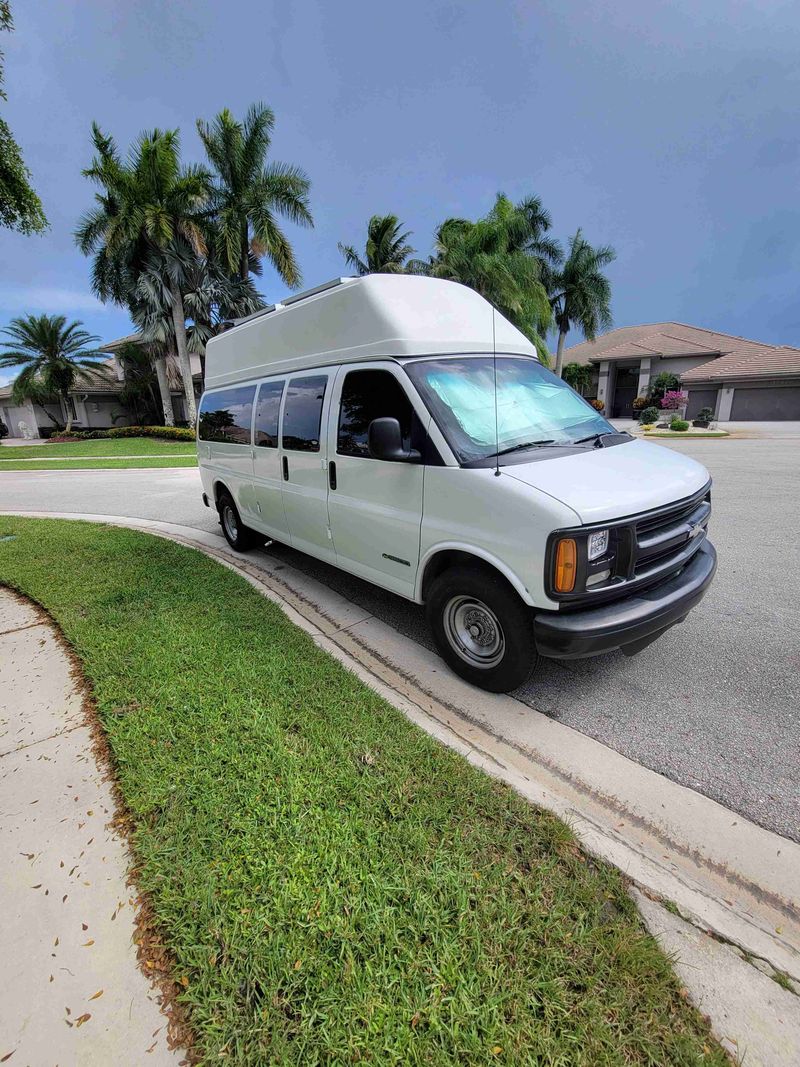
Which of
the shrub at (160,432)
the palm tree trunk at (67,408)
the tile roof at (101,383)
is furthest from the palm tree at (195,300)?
the palm tree trunk at (67,408)

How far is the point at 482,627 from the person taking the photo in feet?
10.3

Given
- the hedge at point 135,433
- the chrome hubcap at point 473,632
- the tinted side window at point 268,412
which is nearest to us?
the chrome hubcap at point 473,632

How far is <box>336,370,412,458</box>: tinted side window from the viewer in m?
3.20

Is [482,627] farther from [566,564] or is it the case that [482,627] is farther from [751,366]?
[751,366]

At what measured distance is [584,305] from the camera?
33.2 m

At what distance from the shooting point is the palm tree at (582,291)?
32406mm

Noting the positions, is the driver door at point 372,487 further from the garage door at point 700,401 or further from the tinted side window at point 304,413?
the garage door at point 700,401

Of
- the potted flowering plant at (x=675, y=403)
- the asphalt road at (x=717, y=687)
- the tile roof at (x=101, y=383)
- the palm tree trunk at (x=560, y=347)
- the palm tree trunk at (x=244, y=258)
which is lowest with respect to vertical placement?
the asphalt road at (x=717, y=687)

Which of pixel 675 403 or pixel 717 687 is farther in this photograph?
pixel 675 403

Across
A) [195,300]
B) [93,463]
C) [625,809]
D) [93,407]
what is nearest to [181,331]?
[195,300]

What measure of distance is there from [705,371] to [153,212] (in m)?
33.0

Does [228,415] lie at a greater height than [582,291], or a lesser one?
lesser

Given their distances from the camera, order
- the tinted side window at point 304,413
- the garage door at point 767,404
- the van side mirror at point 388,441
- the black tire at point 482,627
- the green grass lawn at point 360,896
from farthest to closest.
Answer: the garage door at point 767,404
the tinted side window at point 304,413
the van side mirror at point 388,441
the black tire at point 482,627
the green grass lawn at point 360,896

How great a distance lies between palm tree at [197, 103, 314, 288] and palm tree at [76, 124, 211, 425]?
3.43ft
